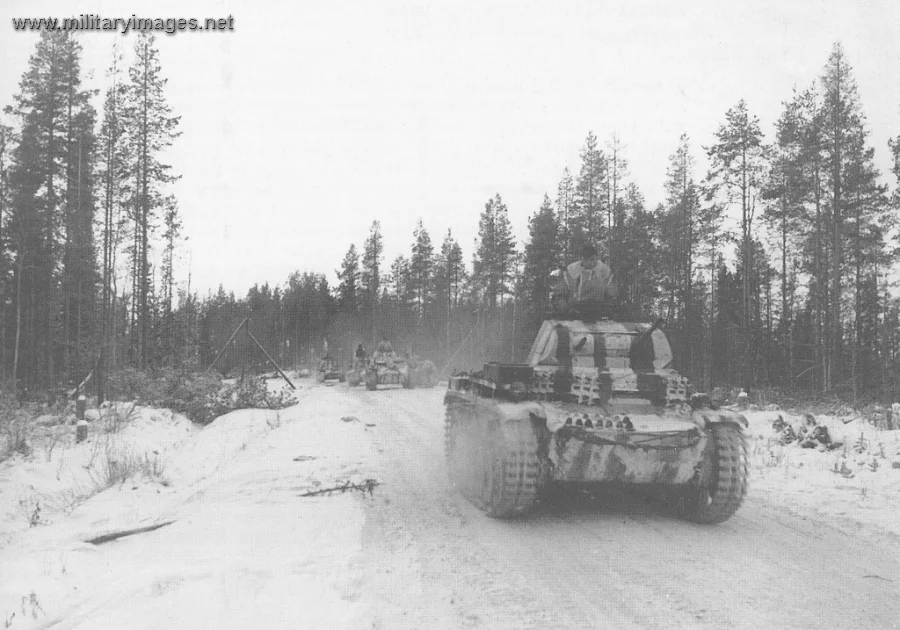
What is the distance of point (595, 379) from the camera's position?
6816 millimetres

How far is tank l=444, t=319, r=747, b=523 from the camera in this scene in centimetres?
625

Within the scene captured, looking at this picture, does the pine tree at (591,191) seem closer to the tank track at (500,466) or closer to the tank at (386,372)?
the tank at (386,372)

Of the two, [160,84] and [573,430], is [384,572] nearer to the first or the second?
[573,430]

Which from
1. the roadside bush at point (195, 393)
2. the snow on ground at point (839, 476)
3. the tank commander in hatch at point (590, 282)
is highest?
the tank commander in hatch at point (590, 282)

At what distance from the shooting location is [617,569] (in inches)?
203

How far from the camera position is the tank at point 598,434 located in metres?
6.25

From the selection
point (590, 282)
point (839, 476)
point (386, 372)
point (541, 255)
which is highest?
point (541, 255)

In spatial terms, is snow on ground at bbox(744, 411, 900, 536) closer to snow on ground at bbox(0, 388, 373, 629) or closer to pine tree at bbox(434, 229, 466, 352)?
snow on ground at bbox(0, 388, 373, 629)

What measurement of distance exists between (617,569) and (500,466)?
151cm

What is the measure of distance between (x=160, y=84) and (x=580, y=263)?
23.6 meters

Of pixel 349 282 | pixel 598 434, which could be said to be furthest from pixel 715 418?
pixel 349 282

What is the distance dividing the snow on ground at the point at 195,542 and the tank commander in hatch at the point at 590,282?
11.4 feet

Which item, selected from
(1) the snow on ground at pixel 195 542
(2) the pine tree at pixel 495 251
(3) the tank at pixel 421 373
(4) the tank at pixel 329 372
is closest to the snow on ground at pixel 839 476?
(1) the snow on ground at pixel 195 542

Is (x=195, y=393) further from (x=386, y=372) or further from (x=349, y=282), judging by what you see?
(x=349, y=282)
